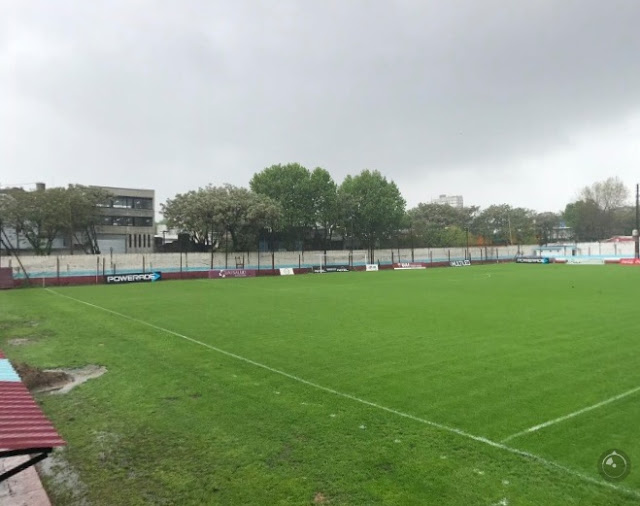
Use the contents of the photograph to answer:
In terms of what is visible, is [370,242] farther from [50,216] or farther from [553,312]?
[553,312]

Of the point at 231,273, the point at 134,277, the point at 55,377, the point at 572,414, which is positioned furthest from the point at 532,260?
the point at 55,377

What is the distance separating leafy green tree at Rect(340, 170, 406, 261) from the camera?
5963 centimetres

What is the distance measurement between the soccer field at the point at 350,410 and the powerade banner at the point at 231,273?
3030 cm

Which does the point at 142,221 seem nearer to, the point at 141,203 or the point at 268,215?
the point at 141,203

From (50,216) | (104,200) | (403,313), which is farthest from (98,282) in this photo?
(403,313)

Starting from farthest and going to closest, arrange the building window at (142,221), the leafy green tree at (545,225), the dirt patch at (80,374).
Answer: the leafy green tree at (545,225) → the building window at (142,221) → the dirt patch at (80,374)

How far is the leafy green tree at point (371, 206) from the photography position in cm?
5963

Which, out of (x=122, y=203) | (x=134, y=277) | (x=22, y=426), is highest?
(x=122, y=203)

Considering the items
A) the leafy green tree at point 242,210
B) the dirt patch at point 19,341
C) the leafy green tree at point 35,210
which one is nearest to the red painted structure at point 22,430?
the dirt patch at point 19,341

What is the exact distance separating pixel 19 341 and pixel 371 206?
49.3 m

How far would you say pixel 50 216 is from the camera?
47094mm

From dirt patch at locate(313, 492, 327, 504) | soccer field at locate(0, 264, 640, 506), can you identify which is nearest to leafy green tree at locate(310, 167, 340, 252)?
soccer field at locate(0, 264, 640, 506)

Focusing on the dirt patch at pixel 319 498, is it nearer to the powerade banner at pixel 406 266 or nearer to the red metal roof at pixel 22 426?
the red metal roof at pixel 22 426

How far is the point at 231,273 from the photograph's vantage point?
151ft
